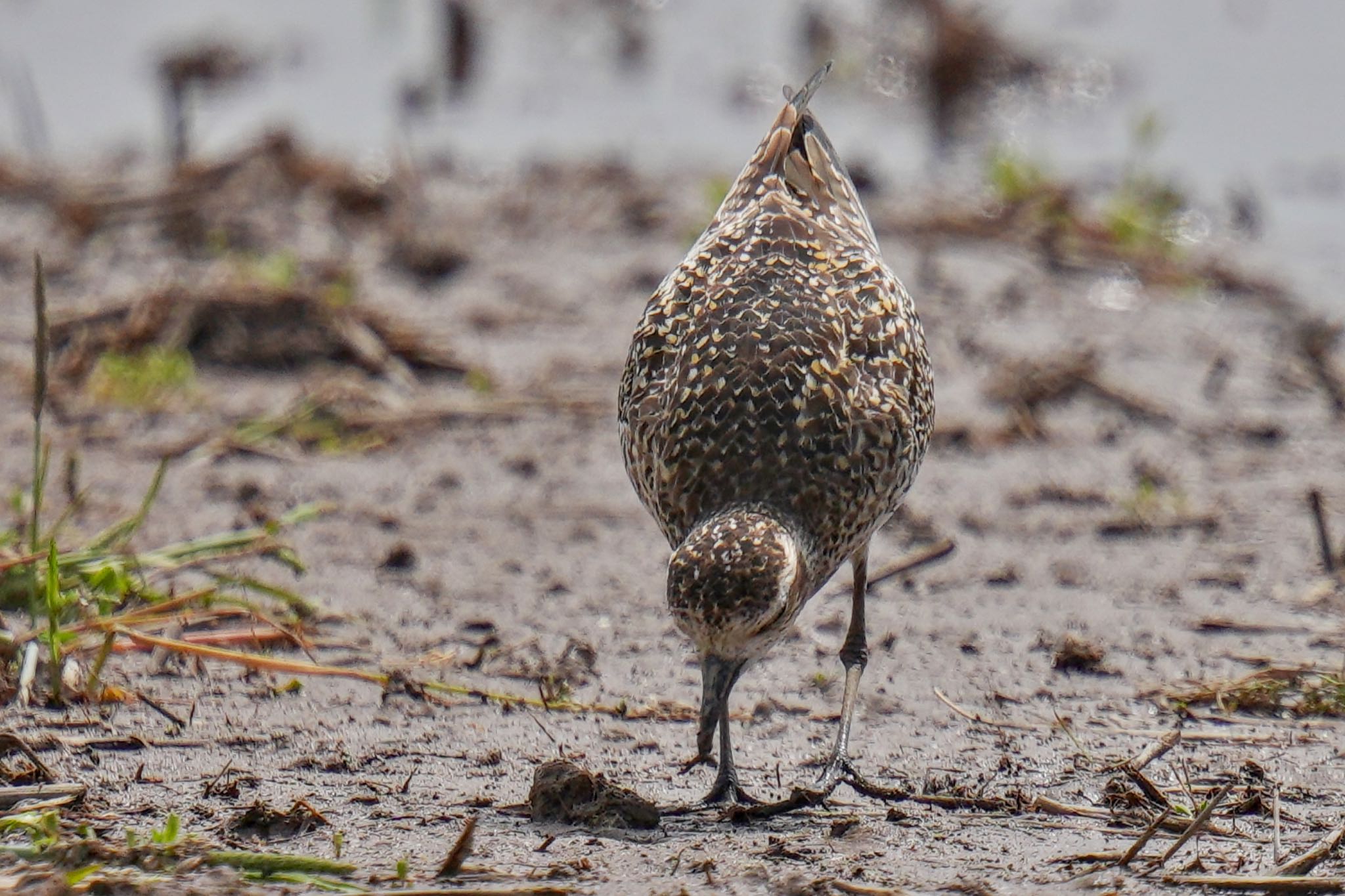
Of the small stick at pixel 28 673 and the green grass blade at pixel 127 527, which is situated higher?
the green grass blade at pixel 127 527

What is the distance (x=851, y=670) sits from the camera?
6453 mm

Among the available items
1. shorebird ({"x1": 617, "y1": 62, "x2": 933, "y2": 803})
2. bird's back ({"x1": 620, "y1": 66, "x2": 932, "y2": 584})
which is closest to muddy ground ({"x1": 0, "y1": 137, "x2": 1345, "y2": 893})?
shorebird ({"x1": 617, "y1": 62, "x2": 933, "y2": 803})

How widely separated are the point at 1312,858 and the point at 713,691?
1622 millimetres

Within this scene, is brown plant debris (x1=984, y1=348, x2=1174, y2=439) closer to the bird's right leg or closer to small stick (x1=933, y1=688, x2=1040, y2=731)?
small stick (x1=933, y1=688, x2=1040, y2=731)

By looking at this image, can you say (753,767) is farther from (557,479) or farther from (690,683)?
(557,479)

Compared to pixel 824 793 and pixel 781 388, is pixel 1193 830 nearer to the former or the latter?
pixel 824 793

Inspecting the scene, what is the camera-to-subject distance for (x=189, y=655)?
6.55 meters

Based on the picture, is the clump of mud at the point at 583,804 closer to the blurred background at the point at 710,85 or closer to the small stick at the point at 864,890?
the small stick at the point at 864,890

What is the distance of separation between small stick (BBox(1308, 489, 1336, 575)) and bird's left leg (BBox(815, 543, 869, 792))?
2.23m

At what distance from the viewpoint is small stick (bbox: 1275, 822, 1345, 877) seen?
4.81 metres

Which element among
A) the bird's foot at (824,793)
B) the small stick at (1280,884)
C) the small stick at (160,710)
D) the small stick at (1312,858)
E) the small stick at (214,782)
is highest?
the small stick at (1312,858)

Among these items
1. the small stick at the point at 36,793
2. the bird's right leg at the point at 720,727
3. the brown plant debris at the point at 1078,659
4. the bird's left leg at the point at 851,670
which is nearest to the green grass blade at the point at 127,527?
the small stick at the point at 36,793

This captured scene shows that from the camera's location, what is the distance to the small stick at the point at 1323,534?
26.0 feet

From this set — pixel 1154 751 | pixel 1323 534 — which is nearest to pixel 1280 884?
pixel 1154 751
